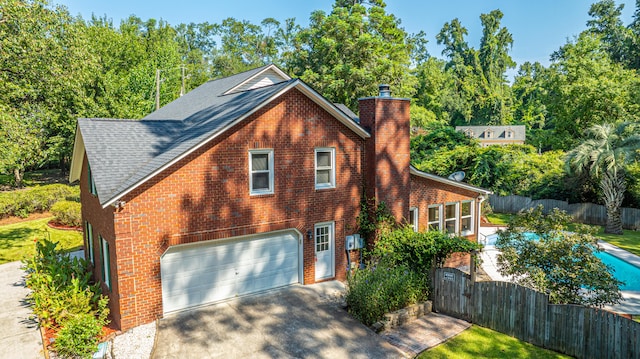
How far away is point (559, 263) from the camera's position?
1125 centimetres

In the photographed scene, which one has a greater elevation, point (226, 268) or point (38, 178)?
point (38, 178)

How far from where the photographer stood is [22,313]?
1255 centimetres

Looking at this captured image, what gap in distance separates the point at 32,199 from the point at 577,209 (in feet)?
119

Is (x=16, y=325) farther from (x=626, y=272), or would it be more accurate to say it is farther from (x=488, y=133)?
(x=488, y=133)

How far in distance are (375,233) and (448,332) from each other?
424cm

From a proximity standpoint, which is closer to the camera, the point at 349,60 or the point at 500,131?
the point at 349,60

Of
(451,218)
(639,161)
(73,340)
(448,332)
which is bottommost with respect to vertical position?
(448,332)

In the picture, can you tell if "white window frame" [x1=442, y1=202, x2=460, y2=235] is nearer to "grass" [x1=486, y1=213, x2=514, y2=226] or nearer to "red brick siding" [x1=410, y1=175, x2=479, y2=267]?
"red brick siding" [x1=410, y1=175, x2=479, y2=267]

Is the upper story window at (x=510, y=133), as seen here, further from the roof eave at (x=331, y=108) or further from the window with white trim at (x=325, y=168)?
the window with white trim at (x=325, y=168)

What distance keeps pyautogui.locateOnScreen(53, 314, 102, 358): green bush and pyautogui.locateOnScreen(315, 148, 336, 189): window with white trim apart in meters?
7.39

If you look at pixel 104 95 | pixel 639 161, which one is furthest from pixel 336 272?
pixel 104 95

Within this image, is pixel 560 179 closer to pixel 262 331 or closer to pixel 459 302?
pixel 459 302

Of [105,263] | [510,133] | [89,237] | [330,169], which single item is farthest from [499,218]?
[510,133]

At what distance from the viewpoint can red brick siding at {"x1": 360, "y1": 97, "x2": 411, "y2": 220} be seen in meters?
14.3
